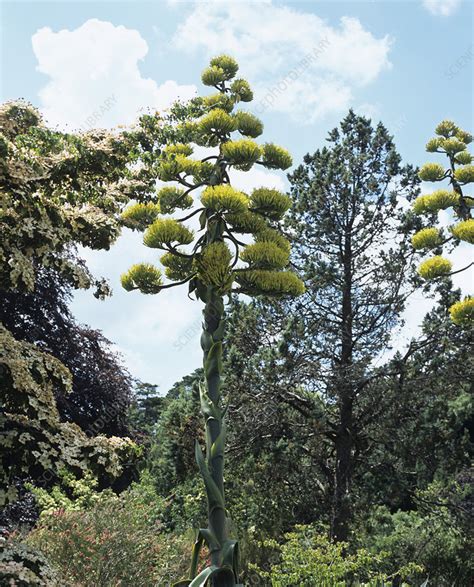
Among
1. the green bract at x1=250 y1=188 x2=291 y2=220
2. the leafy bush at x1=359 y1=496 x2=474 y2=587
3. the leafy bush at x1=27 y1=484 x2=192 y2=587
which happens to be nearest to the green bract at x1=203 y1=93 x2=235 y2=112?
the green bract at x1=250 y1=188 x2=291 y2=220

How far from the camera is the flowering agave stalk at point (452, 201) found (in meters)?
5.64

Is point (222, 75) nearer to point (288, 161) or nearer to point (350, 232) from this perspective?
point (288, 161)

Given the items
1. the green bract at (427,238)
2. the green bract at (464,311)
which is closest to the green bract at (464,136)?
the green bract at (427,238)

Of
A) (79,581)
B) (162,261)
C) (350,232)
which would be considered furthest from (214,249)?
(350,232)

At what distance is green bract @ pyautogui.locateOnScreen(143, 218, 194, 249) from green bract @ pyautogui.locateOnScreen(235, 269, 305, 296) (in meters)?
0.47

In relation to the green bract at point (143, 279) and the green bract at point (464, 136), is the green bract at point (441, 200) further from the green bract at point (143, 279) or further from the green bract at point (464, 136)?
the green bract at point (143, 279)

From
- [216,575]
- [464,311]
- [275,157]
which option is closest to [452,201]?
[464,311]

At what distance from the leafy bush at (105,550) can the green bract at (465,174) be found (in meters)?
4.94

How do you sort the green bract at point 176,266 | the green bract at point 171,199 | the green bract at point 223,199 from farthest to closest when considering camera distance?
1. the green bract at point 171,199
2. the green bract at point 176,266
3. the green bract at point 223,199

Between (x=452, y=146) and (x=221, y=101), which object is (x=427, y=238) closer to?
(x=452, y=146)

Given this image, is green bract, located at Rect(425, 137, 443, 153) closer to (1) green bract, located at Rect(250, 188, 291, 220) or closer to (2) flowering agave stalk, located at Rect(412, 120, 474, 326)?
(2) flowering agave stalk, located at Rect(412, 120, 474, 326)

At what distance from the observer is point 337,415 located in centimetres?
1201

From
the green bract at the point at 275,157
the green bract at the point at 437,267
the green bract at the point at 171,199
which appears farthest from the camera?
the green bract at the point at 437,267

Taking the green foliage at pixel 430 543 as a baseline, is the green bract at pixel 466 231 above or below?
above
